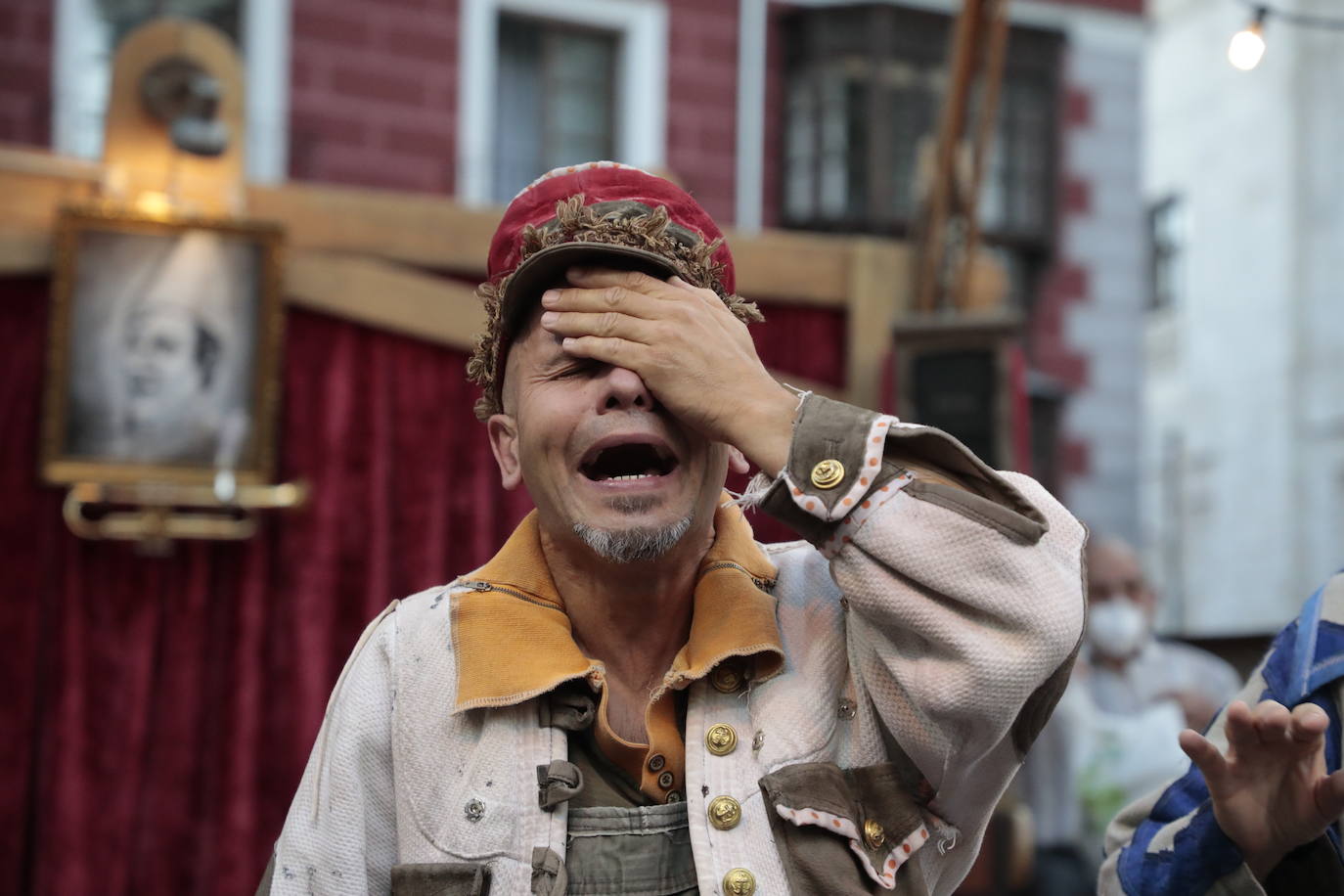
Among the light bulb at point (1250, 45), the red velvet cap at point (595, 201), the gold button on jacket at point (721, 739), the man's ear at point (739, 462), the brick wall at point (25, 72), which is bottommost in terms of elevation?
the gold button on jacket at point (721, 739)

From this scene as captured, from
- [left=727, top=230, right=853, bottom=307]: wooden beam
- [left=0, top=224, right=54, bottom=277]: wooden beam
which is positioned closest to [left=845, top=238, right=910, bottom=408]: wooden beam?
[left=727, top=230, right=853, bottom=307]: wooden beam

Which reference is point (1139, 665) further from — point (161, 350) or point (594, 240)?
point (594, 240)

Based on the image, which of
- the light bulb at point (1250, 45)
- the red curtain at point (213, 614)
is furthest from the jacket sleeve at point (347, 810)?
the light bulb at point (1250, 45)

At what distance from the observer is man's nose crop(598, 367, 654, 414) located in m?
1.82

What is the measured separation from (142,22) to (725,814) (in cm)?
762

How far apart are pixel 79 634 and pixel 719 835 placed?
Result: 3467 mm

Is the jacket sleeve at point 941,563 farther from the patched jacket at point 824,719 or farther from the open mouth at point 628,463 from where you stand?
the open mouth at point 628,463

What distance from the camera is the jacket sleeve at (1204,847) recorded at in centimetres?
206

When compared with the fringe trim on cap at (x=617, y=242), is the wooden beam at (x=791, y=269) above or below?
above

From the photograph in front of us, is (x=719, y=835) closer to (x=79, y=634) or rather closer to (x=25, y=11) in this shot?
(x=79, y=634)

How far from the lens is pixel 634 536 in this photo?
1855 millimetres

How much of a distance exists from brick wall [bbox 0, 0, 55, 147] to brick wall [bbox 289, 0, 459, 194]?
124 cm

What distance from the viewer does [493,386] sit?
2.10m

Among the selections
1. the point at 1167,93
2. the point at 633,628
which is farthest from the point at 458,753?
the point at 1167,93
